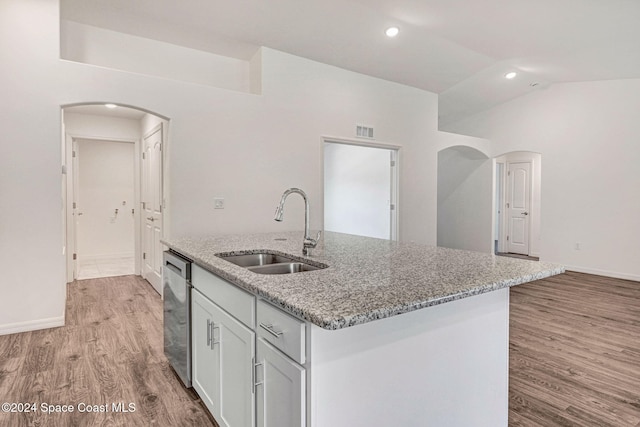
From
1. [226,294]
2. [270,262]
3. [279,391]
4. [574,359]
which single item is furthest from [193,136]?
[574,359]

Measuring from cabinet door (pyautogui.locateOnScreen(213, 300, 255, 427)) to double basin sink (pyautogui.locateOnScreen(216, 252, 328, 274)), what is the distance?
0.99 ft

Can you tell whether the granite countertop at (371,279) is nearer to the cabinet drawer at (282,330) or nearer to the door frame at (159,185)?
the cabinet drawer at (282,330)

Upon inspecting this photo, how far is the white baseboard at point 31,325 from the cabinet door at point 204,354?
2001mm

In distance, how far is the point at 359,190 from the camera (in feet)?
21.0

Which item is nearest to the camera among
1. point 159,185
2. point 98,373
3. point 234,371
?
point 234,371

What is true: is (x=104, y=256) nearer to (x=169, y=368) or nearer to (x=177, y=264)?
(x=169, y=368)

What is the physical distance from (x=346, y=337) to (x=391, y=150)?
486 centimetres

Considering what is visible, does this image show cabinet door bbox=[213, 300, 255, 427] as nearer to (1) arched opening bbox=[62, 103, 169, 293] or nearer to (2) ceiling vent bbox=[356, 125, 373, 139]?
(1) arched opening bbox=[62, 103, 169, 293]

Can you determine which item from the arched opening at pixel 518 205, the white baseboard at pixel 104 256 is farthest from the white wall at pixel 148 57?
the arched opening at pixel 518 205

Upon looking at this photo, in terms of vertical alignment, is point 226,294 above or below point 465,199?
below

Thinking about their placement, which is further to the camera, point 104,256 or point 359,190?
point 104,256

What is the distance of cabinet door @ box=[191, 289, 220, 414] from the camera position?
182 cm

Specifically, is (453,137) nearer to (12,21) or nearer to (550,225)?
(550,225)

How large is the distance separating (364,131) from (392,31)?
1.38 meters
